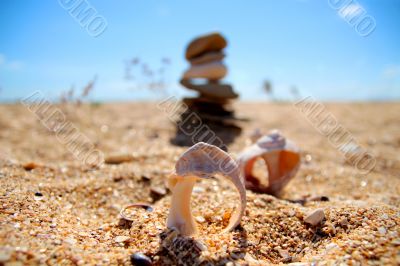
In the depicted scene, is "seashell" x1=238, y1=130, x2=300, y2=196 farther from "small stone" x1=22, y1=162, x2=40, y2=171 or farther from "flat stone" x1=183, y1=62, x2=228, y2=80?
"flat stone" x1=183, y1=62, x2=228, y2=80

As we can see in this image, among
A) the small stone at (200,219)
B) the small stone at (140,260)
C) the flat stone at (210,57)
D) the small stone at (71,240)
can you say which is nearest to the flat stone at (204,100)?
the flat stone at (210,57)

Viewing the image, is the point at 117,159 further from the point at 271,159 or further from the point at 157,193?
the point at 271,159

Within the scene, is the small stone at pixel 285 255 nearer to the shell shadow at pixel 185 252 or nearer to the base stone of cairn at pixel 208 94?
the shell shadow at pixel 185 252

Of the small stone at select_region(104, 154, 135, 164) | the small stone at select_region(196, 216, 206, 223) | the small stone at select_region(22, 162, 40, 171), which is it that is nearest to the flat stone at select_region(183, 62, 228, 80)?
the small stone at select_region(104, 154, 135, 164)

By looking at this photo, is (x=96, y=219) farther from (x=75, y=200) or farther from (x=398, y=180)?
(x=398, y=180)

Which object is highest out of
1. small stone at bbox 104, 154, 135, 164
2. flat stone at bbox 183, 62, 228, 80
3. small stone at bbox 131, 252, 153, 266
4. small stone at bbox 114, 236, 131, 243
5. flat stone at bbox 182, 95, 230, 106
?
flat stone at bbox 183, 62, 228, 80

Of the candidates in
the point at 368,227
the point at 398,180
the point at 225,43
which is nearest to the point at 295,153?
the point at 368,227
